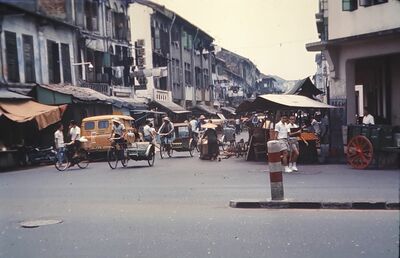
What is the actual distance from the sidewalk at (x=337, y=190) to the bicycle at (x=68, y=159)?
7.84m

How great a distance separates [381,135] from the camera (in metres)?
12.1

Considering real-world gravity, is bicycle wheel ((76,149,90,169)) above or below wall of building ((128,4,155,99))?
below

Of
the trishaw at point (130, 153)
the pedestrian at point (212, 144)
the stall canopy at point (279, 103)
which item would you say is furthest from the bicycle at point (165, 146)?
the stall canopy at point (279, 103)

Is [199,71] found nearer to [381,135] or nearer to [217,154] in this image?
[217,154]

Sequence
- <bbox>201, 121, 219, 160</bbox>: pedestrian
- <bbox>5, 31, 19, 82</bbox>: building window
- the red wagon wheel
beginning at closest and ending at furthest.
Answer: the red wagon wheel
<bbox>201, 121, 219, 160</bbox>: pedestrian
<bbox>5, 31, 19, 82</bbox>: building window

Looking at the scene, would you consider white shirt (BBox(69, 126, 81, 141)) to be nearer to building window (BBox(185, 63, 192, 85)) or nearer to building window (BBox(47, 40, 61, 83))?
building window (BBox(47, 40, 61, 83))

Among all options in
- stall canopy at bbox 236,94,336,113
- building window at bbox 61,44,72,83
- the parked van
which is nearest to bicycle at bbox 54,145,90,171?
the parked van

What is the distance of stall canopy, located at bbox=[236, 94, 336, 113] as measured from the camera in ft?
46.1

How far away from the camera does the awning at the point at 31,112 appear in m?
17.5

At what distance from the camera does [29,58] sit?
A: 21.0 m

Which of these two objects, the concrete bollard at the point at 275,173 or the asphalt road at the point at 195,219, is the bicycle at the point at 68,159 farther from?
the concrete bollard at the point at 275,173

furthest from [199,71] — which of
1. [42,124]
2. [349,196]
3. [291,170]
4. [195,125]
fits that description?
[349,196]

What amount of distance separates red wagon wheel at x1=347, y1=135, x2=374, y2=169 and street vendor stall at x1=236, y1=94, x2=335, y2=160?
1.82 meters

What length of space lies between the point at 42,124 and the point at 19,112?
993mm
